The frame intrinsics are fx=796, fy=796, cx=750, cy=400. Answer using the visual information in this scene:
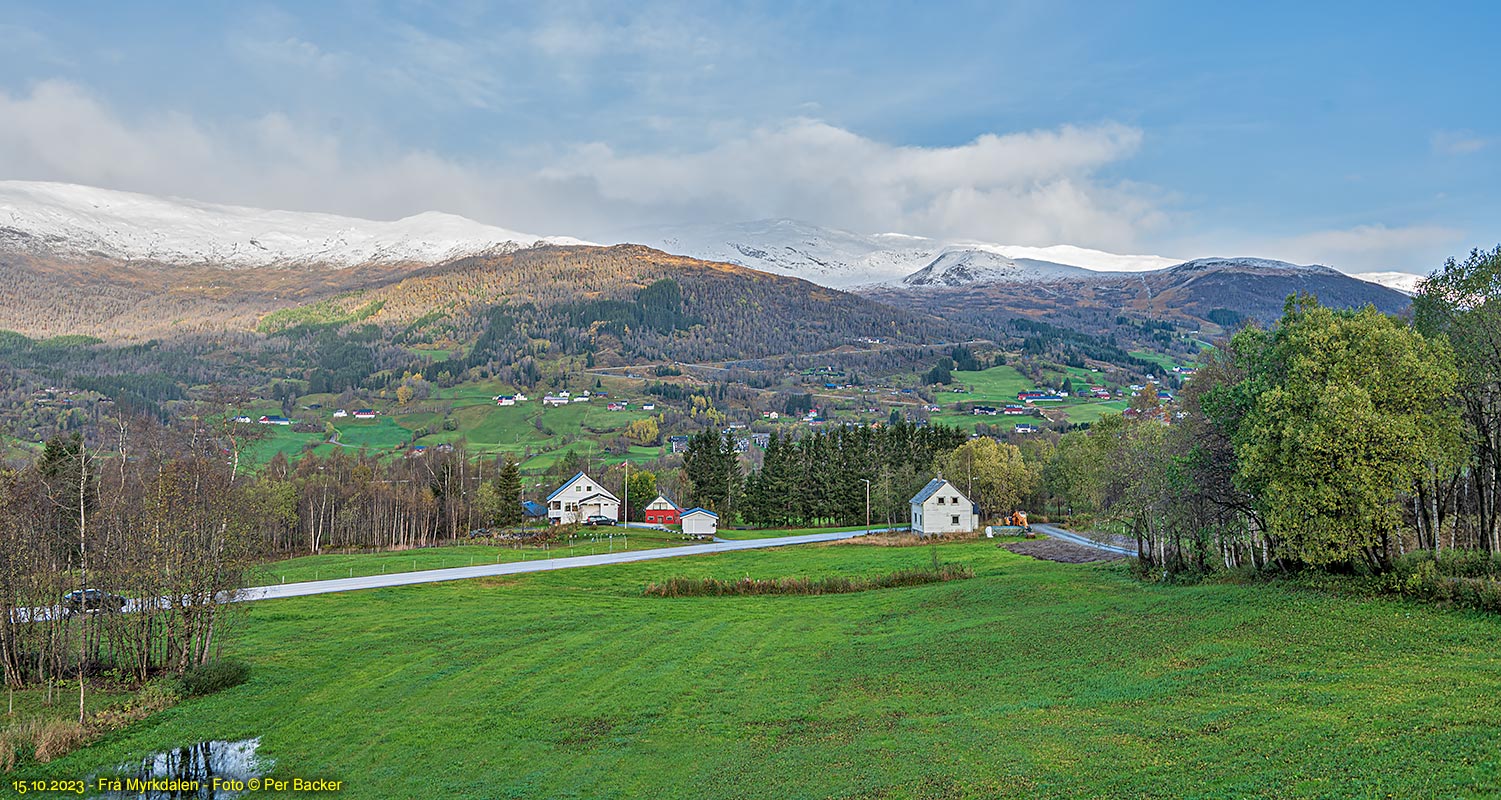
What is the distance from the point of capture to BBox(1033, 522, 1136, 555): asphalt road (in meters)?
55.9

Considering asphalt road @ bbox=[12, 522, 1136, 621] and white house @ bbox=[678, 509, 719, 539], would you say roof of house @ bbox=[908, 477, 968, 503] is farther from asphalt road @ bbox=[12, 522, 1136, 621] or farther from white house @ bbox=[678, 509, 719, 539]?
white house @ bbox=[678, 509, 719, 539]

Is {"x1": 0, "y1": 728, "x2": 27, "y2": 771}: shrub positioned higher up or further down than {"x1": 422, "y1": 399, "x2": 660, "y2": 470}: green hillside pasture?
further down

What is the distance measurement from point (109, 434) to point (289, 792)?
19362mm

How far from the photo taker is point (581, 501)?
10494 cm

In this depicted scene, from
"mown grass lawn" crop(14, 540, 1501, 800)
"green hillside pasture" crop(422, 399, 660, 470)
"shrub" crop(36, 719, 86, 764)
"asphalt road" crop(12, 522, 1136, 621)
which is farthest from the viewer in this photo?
"green hillside pasture" crop(422, 399, 660, 470)

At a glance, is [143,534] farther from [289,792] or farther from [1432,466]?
[1432,466]

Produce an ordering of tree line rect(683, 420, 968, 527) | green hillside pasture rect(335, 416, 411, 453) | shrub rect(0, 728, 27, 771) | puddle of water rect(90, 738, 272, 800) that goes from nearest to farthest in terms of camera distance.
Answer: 1. puddle of water rect(90, 738, 272, 800)
2. shrub rect(0, 728, 27, 771)
3. tree line rect(683, 420, 968, 527)
4. green hillside pasture rect(335, 416, 411, 453)

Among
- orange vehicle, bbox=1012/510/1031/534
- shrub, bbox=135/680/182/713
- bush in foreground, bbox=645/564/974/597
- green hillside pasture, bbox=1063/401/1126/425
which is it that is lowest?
orange vehicle, bbox=1012/510/1031/534

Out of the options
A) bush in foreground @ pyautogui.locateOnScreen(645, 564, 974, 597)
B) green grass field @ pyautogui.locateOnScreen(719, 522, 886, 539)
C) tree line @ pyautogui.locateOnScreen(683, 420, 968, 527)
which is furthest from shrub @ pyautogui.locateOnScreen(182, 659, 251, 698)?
tree line @ pyautogui.locateOnScreen(683, 420, 968, 527)

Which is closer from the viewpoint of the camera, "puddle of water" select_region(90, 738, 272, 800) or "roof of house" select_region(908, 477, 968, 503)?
"puddle of water" select_region(90, 738, 272, 800)

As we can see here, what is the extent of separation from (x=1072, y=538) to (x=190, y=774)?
64395mm

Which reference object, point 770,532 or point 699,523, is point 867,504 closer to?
point 770,532

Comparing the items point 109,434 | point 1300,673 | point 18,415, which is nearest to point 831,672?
point 1300,673

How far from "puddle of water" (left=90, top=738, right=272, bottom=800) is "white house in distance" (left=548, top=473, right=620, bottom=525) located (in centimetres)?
8643
